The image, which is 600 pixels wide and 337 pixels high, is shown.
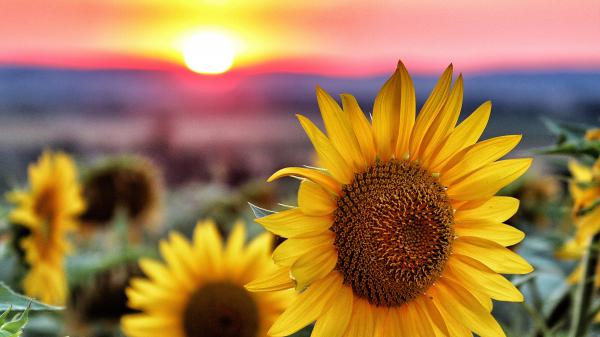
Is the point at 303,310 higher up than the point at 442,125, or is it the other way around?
the point at 442,125

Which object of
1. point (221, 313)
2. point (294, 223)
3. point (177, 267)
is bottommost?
point (221, 313)

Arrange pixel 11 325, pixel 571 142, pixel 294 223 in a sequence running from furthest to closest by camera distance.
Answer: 1. pixel 571 142
2. pixel 294 223
3. pixel 11 325

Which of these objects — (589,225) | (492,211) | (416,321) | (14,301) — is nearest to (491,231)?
(492,211)

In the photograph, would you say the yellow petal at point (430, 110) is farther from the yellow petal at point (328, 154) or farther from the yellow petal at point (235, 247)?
the yellow petal at point (235, 247)

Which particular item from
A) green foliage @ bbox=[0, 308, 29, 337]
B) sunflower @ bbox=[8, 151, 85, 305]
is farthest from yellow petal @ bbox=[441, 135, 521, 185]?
sunflower @ bbox=[8, 151, 85, 305]

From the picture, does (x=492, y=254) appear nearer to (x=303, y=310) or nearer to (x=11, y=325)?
(x=303, y=310)

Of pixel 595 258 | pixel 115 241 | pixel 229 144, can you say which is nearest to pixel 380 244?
pixel 595 258

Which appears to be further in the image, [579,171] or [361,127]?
[579,171]
